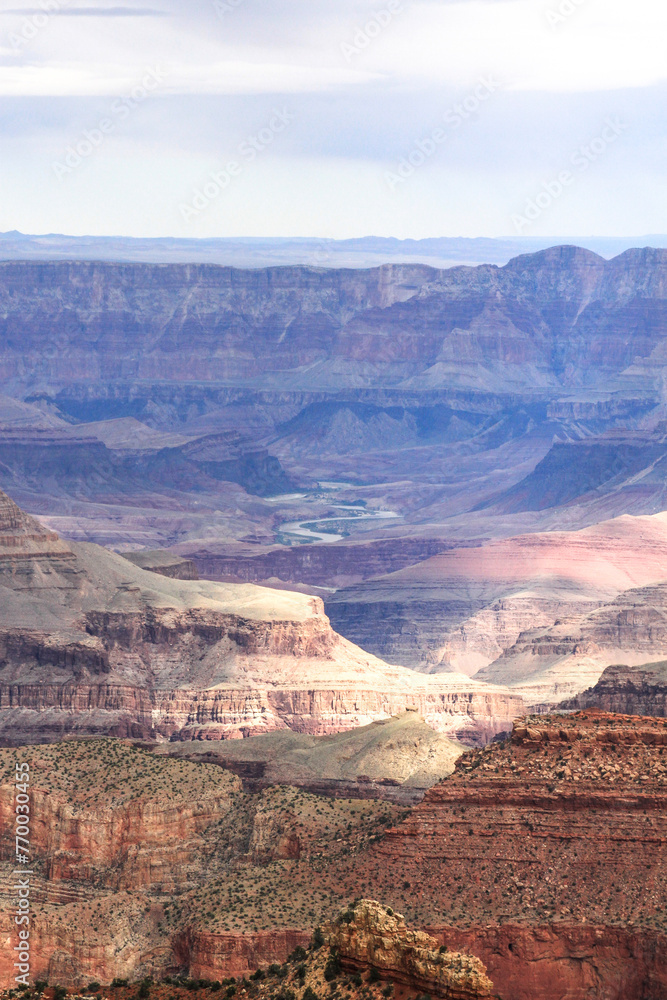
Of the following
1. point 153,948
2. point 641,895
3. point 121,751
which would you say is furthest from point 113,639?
point 641,895

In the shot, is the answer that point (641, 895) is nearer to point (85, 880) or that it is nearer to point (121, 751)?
point (85, 880)

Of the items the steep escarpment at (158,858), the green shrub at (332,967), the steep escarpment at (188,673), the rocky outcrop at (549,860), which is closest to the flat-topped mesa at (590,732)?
the rocky outcrop at (549,860)

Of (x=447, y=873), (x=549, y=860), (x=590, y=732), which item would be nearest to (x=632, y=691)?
(x=590, y=732)

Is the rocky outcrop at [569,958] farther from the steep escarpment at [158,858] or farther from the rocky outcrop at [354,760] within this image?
the rocky outcrop at [354,760]

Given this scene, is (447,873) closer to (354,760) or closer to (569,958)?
(569,958)

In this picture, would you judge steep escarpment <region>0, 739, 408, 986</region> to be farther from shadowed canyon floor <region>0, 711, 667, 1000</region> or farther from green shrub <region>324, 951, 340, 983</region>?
green shrub <region>324, 951, 340, 983</region>

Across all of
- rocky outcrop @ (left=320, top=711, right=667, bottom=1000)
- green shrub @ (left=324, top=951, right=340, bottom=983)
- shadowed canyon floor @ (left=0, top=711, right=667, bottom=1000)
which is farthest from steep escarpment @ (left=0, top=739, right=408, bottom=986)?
green shrub @ (left=324, top=951, right=340, bottom=983)
